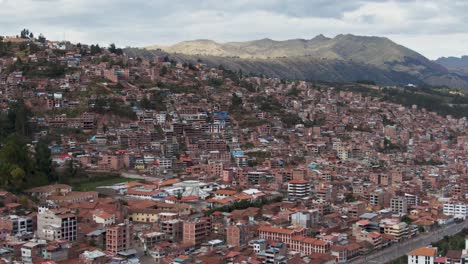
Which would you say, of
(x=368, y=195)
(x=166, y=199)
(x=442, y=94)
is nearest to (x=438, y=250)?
(x=368, y=195)

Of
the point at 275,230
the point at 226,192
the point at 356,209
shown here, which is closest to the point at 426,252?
the point at 275,230

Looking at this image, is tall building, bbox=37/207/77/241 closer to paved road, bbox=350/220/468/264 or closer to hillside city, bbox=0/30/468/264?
hillside city, bbox=0/30/468/264

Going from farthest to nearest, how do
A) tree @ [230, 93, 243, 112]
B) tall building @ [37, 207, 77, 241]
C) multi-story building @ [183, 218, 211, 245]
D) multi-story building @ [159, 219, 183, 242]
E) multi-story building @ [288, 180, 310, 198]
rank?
tree @ [230, 93, 243, 112] → multi-story building @ [288, 180, 310, 198] → multi-story building @ [159, 219, 183, 242] → multi-story building @ [183, 218, 211, 245] → tall building @ [37, 207, 77, 241]

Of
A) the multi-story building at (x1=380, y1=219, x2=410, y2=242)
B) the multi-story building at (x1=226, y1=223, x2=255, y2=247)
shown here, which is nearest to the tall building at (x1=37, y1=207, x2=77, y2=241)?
the multi-story building at (x1=226, y1=223, x2=255, y2=247)

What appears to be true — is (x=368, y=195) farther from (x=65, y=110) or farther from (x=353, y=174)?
(x=65, y=110)

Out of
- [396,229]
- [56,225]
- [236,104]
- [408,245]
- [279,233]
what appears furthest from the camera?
[236,104]

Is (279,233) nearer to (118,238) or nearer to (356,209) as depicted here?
(118,238)
